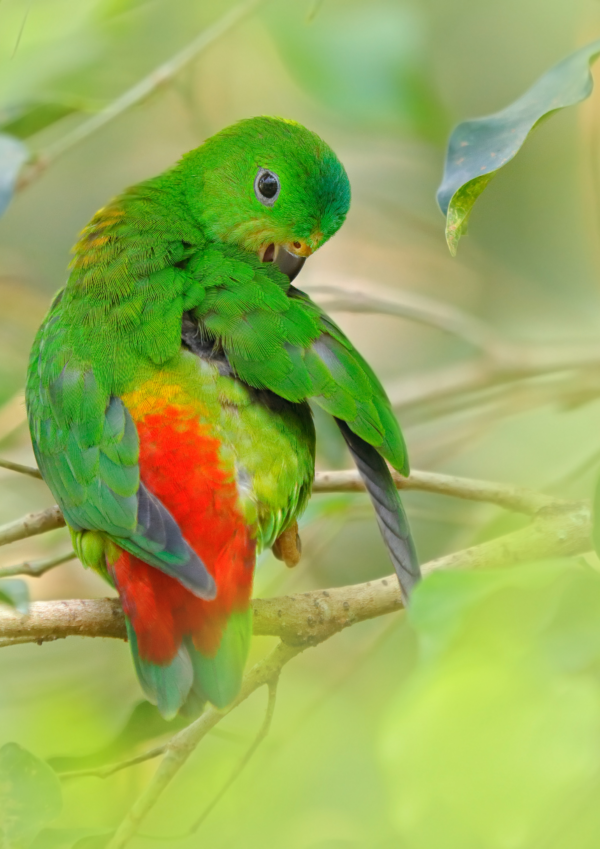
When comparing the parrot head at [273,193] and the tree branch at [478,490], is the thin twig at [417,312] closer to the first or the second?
the parrot head at [273,193]

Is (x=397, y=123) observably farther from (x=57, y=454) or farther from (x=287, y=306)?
(x=57, y=454)

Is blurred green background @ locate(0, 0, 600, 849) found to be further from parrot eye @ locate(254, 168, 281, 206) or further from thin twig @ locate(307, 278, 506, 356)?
parrot eye @ locate(254, 168, 281, 206)

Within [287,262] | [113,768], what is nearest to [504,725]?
[113,768]

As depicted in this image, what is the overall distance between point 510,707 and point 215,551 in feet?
2.23

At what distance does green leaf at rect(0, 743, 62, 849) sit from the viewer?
3.38 ft

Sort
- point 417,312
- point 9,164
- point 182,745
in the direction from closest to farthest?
point 182,745 < point 9,164 < point 417,312

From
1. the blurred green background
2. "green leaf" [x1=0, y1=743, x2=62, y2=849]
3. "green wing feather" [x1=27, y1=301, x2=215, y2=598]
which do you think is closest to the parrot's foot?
the blurred green background

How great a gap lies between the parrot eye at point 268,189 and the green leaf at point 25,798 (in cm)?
101

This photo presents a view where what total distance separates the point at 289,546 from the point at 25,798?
2.05 feet

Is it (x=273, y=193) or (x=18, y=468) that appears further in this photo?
(x=273, y=193)

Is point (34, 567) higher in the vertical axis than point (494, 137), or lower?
lower

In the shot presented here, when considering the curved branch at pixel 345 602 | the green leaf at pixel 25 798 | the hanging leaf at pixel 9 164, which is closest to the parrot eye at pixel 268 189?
the hanging leaf at pixel 9 164

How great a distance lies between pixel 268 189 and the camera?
5.48 ft

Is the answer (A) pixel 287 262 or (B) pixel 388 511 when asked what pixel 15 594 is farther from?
(A) pixel 287 262
